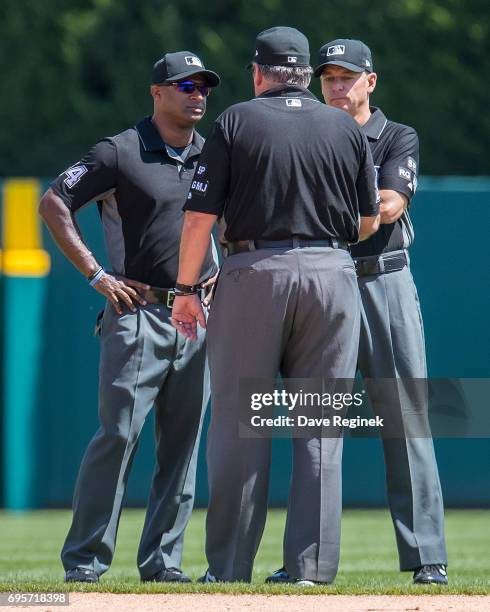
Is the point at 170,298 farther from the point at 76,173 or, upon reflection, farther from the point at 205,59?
the point at 205,59

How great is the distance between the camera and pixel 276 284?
17.0 ft

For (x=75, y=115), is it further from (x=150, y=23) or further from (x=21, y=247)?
(x=21, y=247)

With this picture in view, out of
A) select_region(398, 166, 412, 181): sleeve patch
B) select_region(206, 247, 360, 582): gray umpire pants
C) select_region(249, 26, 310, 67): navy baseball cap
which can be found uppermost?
select_region(249, 26, 310, 67): navy baseball cap

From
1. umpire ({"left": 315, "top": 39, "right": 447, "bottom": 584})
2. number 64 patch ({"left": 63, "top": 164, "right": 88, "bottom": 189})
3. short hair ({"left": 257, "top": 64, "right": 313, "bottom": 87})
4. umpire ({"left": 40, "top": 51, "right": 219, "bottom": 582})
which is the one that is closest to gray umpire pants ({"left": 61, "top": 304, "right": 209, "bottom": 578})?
umpire ({"left": 40, "top": 51, "right": 219, "bottom": 582})

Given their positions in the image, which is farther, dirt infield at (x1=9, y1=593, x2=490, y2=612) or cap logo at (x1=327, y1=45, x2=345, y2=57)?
cap logo at (x1=327, y1=45, x2=345, y2=57)

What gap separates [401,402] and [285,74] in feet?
4.49

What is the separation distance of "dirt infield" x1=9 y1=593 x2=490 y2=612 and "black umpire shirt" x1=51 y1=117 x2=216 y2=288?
1468 mm

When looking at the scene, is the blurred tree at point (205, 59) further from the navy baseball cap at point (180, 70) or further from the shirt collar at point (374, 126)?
the shirt collar at point (374, 126)

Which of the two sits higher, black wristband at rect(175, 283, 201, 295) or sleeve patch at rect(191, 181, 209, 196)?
sleeve patch at rect(191, 181, 209, 196)

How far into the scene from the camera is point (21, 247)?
10.0 meters

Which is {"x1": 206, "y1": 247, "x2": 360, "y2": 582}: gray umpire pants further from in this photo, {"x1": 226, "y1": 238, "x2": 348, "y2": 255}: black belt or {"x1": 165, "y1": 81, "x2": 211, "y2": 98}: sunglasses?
{"x1": 165, "y1": 81, "x2": 211, "y2": 98}: sunglasses

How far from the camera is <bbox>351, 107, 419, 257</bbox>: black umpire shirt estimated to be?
19.1 feet

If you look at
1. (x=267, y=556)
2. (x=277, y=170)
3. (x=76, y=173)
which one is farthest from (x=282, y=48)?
(x=267, y=556)

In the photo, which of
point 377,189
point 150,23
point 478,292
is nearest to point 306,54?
point 377,189
